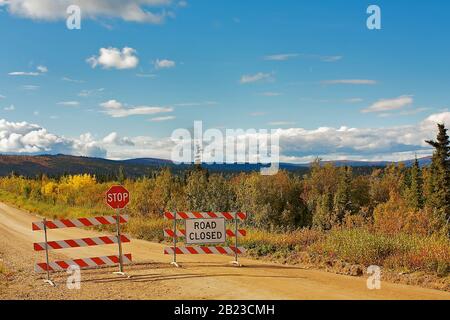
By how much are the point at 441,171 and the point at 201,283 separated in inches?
2754

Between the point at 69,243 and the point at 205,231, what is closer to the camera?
the point at 69,243

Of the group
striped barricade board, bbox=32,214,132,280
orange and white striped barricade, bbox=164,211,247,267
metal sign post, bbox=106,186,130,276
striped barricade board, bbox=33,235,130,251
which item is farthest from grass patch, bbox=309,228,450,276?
striped barricade board, bbox=33,235,130,251

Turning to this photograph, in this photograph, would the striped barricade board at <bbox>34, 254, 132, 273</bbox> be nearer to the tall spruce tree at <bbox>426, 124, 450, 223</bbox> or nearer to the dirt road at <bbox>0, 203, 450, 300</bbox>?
the dirt road at <bbox>0, 203, 450, 300</bbox>

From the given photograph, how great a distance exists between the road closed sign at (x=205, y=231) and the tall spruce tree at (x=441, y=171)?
Result: 62.3 metres

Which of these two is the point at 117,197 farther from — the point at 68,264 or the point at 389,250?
the point at 389,250

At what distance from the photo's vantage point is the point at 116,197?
1376 cm

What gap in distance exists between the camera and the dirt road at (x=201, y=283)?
10734 mm

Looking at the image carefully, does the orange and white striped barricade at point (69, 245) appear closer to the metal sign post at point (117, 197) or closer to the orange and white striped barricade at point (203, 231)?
the metal sign post at point (117, 197)

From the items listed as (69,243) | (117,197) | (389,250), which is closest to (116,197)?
(117,197)

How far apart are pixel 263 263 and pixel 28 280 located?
22.6 ft

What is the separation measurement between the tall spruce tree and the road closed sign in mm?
62293

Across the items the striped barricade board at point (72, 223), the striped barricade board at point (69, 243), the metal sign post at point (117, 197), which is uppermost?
the metal sign post at point (117, 197)

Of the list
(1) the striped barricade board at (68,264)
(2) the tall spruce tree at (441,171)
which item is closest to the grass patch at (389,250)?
(1) the striped barricade board at (68,264)
